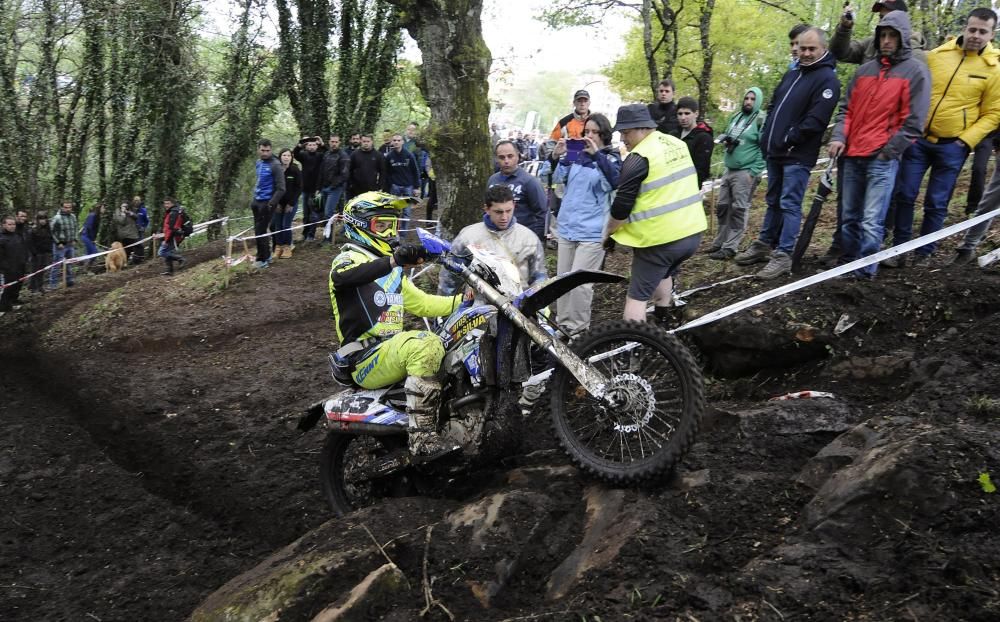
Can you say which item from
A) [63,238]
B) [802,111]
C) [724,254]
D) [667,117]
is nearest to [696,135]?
[667,117]

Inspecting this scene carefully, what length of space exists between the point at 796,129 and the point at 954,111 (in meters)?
1.34

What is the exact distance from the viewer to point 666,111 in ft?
34.6

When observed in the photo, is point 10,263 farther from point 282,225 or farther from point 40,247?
point 282,225

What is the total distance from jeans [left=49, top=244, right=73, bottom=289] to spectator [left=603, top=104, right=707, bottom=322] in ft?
49.0

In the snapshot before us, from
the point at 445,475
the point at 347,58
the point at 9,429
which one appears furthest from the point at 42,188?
the point at 445,475

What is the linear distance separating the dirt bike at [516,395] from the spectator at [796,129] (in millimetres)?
3350

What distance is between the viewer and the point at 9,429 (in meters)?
7.66

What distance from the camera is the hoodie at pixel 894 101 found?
6.43 m

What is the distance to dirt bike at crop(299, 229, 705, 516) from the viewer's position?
421 centimetres

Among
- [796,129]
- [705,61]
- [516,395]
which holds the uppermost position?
[705,61]

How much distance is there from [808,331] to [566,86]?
452 feet

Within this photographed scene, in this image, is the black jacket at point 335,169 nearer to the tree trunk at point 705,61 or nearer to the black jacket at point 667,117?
the black jacket at point 667,117

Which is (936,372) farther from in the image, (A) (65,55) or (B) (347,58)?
(A) (65,55)

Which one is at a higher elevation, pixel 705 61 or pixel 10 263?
pixel 705 61
